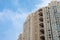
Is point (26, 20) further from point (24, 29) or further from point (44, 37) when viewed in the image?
point (44, 37)

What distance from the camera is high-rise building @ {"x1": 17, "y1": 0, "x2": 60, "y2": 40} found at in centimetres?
2811

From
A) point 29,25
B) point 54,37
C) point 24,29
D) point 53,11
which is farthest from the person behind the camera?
point 24,29

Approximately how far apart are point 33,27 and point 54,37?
4.32 meters

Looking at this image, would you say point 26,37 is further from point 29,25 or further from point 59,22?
point 59,22

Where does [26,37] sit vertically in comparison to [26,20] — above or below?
below

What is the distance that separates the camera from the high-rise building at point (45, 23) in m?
28.1

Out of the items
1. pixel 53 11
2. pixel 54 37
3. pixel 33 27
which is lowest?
pixel 54 37

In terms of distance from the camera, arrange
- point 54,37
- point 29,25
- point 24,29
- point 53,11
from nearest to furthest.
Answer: point 54,37 → point 53,11 → point 29,25 → point 24,29

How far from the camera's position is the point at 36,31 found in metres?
30.2

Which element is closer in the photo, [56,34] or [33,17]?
[56,34]

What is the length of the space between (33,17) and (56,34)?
5348 mm

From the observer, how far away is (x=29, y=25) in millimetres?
31547

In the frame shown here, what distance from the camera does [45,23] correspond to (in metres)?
29.3

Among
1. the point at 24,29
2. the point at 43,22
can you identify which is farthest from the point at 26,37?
the point at 43,22
